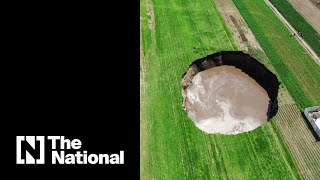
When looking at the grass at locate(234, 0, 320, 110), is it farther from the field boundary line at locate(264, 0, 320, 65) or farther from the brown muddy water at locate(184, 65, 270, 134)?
the brown muddy water at locate(184, 65, 270, 134)

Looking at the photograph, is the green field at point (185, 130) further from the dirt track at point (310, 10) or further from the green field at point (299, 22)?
the dirt track at point (310, 10)

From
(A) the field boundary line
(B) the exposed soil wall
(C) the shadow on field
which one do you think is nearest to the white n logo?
(B) the exposed soil wall

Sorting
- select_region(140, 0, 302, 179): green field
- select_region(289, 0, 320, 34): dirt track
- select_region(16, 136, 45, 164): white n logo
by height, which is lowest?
select_region(140, 0, 302, 179): green field

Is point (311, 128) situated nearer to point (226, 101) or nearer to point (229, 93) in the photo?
point (226, 101)

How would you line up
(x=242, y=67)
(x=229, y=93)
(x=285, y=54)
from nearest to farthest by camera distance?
(x=229, y=93), (x=242, y=67), (x=285, y=54)

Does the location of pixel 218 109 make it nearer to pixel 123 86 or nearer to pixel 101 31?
pixel 123 86

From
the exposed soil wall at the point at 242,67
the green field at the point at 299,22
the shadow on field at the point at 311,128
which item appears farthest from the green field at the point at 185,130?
the green field at the point at 299,22

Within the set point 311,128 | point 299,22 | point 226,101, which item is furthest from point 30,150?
point 299,22
